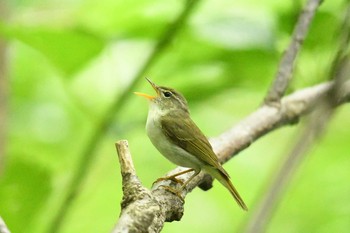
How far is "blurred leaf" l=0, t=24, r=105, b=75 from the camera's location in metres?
2.60

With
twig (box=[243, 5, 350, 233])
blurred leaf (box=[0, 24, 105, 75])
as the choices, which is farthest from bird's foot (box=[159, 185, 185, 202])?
twig (box=[243, 5, 350, 233])

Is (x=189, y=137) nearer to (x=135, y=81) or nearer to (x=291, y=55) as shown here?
(x=291, y=55)

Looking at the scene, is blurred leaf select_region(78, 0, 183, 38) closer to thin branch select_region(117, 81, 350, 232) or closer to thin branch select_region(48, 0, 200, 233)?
thin branch select_region(48, 0, 200, 233)

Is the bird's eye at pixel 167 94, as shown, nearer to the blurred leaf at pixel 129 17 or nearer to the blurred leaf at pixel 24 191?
the blurred leaf at pixel 129 17

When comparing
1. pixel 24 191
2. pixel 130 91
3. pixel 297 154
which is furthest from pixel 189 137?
pixel 297 154

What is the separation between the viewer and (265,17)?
333 cm

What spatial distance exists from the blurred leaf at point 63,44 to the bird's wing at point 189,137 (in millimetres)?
604

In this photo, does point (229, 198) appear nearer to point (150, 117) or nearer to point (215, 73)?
point (150, 117)

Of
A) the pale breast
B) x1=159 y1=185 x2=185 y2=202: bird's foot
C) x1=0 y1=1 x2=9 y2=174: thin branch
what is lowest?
the pale breast

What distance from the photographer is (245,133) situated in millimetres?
2793

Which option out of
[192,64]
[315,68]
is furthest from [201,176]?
[315,68]

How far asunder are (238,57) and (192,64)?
0.63 ft

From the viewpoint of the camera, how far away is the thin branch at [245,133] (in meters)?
2.13

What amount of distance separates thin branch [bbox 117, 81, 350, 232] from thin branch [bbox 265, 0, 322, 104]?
0.06 meters
